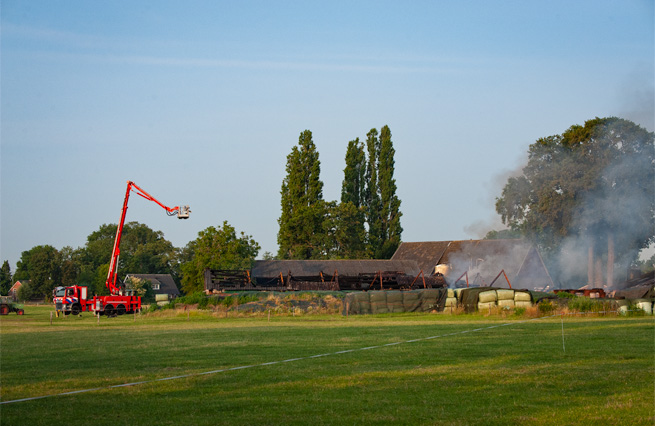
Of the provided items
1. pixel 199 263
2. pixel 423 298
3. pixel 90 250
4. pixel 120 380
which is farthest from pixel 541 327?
pixel 90 250

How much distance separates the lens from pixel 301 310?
139 ft

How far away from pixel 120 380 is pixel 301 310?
97.2 feet

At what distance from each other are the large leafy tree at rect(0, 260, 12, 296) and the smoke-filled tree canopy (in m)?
110

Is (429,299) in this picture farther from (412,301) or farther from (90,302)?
(90,302)

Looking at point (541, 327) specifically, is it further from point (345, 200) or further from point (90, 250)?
point (90, 250)

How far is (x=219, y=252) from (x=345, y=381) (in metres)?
61.3

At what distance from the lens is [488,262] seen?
225ft

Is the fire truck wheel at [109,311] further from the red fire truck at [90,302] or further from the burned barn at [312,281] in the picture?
the burned barn at [312,281]

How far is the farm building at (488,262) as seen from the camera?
218ft

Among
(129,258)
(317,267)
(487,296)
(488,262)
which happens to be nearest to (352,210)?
(317,267)

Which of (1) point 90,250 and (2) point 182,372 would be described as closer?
(2) point 182,372

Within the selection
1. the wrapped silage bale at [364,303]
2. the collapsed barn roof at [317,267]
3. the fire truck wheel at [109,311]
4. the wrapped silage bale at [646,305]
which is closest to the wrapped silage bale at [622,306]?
the wrapped silage bale at [646,305]

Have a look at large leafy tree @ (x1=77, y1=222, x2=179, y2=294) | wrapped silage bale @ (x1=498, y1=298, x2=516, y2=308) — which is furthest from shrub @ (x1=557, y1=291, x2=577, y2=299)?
large leafy tree @ (x1=77, y1=222, x2=179, y2=294)

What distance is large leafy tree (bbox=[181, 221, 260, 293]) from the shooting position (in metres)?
72.0
